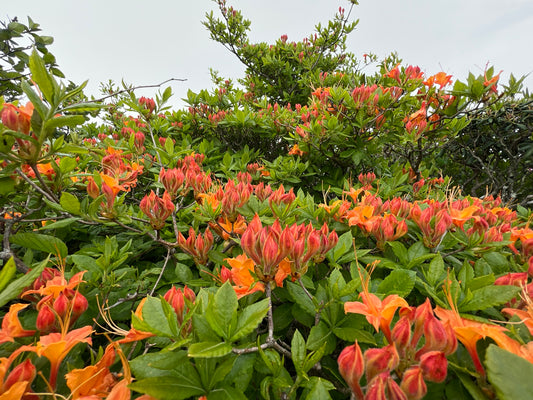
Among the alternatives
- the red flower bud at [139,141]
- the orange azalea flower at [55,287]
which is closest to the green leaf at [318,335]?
the orange azalea flower at [55,287]

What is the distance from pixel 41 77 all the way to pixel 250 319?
0.94m

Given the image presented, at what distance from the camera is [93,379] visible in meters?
0.66

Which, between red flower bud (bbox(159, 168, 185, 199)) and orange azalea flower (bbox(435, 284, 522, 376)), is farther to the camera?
red flower bud (bbox(159, 168, 185, 199))

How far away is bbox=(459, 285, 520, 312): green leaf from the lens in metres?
0.74

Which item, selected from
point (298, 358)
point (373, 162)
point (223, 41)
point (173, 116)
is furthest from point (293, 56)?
point (298, 358)

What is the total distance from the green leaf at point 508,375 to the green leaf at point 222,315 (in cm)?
49

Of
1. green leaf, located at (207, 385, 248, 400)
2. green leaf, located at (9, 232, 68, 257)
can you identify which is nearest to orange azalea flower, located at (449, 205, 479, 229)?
green leaf, located at (207, 385, 248, 400)

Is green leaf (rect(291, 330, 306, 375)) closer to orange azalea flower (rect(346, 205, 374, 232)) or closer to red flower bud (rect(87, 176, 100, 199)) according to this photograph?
orange azalea flower (rect(346, 205, 374, 232))

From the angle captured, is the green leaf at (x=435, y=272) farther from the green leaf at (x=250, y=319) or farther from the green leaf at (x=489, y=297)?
the green leaf at (x=250, y=319)

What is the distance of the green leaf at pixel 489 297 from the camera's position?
29.2 inches

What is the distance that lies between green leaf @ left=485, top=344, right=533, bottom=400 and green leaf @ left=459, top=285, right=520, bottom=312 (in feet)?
1.10

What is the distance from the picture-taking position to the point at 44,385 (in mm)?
708

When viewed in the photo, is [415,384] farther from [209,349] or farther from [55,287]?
[55,287]

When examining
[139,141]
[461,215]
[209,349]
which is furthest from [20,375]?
[139,141]
